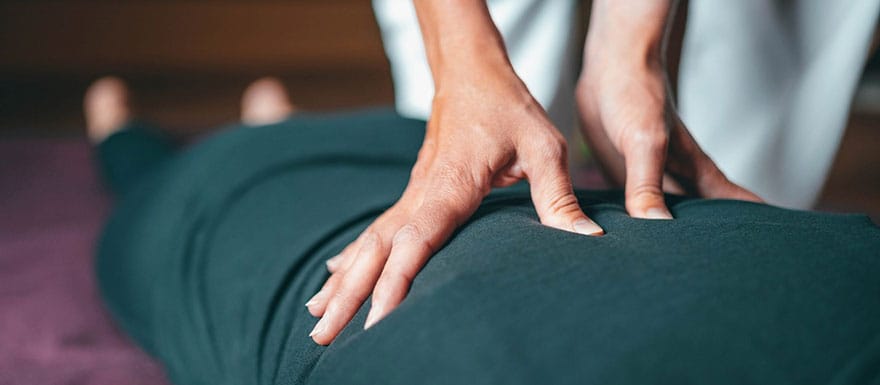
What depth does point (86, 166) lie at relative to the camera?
158 cm

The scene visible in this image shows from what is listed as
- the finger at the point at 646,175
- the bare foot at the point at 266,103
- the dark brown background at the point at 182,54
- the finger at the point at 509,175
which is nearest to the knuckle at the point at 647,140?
the finger at the point at 646,175

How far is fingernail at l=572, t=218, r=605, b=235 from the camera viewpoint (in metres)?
0.50

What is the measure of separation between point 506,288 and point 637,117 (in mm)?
329

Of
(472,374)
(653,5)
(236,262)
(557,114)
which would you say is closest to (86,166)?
(557,114)

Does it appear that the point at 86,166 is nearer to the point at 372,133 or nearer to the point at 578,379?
the point at 372,133

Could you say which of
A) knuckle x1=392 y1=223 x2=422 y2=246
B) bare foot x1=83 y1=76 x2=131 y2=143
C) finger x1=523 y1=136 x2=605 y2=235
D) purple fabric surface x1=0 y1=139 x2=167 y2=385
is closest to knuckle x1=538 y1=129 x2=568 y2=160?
finger x1=523 y1=136 x2=605 y2=235

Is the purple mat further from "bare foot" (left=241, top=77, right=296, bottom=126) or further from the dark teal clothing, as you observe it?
"bare foot" (left=241, top=77, right=296, bottom=126)

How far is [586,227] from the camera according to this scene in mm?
508

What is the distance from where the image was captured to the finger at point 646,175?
0.58 m

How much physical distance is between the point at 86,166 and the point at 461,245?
1.32 m

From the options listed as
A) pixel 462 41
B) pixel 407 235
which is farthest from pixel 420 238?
pixel 462 41

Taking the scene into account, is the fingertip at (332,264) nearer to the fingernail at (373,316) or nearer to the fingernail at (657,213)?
the fingernail at (373,316)

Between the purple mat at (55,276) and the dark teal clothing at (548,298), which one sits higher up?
the dark teal clothing at (548,298)

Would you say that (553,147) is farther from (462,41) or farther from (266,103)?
(266,103)
